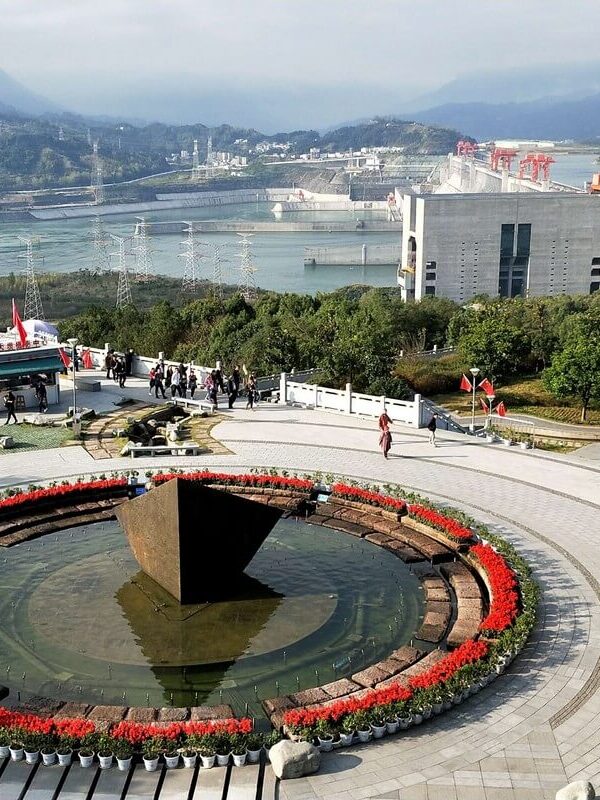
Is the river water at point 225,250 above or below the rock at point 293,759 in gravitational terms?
below

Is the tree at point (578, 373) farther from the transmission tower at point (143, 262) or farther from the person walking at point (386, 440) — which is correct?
the transmission tower at point (143, 262)

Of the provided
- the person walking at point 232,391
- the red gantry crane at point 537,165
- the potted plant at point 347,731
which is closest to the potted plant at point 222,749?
the potted plant at point 347,731

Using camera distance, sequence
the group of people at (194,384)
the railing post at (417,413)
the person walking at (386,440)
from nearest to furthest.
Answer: the person walking at (386,440) < the railing post at (417,413) < the group of people at (194,384)

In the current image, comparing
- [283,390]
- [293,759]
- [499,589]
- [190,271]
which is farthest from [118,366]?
[190,271]

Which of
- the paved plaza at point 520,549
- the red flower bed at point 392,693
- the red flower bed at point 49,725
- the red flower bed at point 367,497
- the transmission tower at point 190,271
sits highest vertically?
the red flower bed at point 392,693

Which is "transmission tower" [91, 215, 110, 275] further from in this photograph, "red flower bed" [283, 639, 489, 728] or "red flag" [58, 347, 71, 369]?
"red flower bed" [283, 639, 489, 728]

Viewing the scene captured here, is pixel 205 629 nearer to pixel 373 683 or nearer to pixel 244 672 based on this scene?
pixel 244 672

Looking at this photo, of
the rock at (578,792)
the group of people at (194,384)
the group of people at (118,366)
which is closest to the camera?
the rock at (578,792)

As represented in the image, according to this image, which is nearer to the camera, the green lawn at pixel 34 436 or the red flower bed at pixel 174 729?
the red flower bed at pixel 174 729
